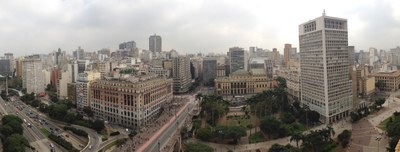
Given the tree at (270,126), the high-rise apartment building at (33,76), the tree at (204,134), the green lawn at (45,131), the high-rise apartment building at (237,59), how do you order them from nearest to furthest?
the tree at (204,134) → the tree at (270,126) → the green lawn at (45,131) → the high-rise apartment building at (33,76) → the high-rise apartment building at (237,59)

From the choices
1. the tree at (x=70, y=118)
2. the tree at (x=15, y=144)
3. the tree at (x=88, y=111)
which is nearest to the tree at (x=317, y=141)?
the tree at (x=15, y=144)

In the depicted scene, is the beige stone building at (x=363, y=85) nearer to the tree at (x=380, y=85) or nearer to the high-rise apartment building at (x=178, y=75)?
the tree at (x=380, y=85)

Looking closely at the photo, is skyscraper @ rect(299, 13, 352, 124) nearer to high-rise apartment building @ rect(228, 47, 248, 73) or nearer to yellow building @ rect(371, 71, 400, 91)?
yellow building @ rect(371, 71, 400, 91)

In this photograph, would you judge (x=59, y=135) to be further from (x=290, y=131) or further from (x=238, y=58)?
(x=238, y=58)

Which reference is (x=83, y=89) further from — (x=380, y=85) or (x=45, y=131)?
(x=380, y=85)

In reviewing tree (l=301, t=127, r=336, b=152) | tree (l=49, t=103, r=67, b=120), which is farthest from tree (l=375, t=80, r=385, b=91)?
tree (l=49, t=103, r=67, b=120)

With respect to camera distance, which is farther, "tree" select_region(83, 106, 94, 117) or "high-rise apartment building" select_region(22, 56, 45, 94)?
"high-rise apartment building" select_region(22, 56, 45, 94)

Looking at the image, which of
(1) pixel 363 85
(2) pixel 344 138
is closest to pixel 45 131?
(2) pixel 344 138
